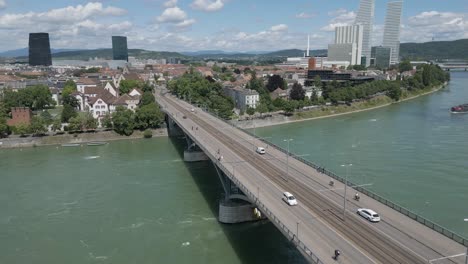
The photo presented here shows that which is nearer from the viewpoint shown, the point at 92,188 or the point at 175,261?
the point at 175,261

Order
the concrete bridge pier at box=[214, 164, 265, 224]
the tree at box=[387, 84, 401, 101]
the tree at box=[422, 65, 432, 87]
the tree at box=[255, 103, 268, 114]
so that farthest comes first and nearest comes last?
the tree at box=[422, 65, 432, 87] < the tree at box=[387, 84, 401, 101] < the tree at box=[255, 103, 268, 114] < the concrete bridge pier at box=[214, 164, 265, 224]

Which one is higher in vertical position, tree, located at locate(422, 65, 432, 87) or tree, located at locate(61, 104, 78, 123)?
tree, located at locate(422, 65, 432, 87)

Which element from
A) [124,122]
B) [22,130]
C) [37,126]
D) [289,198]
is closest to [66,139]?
[37,126]

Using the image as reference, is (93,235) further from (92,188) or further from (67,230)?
(92,188)

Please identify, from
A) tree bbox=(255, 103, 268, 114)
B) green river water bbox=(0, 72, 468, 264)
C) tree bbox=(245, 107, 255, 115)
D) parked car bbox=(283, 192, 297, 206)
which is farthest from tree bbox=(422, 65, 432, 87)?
parked car bbox=(283, 192, 297, 206)

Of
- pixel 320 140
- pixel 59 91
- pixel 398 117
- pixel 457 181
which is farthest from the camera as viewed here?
pixel 59 91

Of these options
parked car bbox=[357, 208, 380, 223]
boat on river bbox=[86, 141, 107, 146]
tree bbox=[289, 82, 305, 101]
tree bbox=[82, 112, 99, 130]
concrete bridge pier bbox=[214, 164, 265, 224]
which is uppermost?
tree bbox=[289, 82, 305, 101]

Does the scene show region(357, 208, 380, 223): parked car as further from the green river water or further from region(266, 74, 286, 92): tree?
region(266, 74, 286, 92): tree

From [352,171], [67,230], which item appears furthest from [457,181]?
[67,230]
